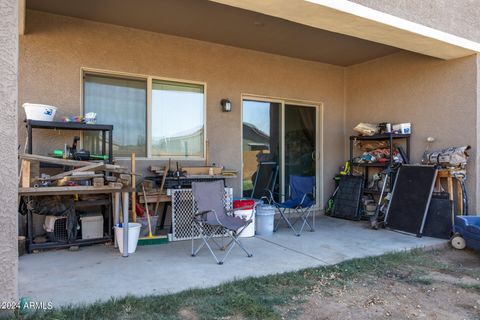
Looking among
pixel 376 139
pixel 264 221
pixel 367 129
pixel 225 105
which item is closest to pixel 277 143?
pixel 225 105

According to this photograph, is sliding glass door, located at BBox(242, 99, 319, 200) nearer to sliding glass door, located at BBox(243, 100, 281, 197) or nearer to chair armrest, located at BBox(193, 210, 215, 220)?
sliding glass door, located at BBox(243, 100, 281, 197)

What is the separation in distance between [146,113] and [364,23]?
3.13 meters

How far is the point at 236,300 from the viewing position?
2.69m

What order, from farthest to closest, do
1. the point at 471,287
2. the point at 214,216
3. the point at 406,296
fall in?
the point at 214,216
the point at 471,287
the point at 406,296

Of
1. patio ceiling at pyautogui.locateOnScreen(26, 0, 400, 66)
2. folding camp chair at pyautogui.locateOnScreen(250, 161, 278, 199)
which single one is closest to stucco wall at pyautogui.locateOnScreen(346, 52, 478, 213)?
patio ceiling at pyautogui.locateOnScreen(26, 0, 400, 66)

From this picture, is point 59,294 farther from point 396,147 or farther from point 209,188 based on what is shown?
point 396,147

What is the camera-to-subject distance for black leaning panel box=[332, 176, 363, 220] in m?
6.06

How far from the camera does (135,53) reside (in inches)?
195

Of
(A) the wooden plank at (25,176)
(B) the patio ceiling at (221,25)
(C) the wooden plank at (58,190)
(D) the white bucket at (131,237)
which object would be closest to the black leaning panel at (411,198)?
(B) the patio ceiling at (221,25)

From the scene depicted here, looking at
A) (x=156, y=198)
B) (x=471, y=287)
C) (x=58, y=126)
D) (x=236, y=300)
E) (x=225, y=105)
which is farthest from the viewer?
(x=225, y=105)

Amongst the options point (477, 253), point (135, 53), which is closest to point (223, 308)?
point (477, 253)

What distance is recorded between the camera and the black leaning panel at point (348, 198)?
19.9 ft

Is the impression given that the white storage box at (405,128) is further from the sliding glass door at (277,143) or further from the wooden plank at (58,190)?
the wooden plank at (58,190)

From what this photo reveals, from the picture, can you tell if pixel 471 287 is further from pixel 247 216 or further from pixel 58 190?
pixel 58 190
